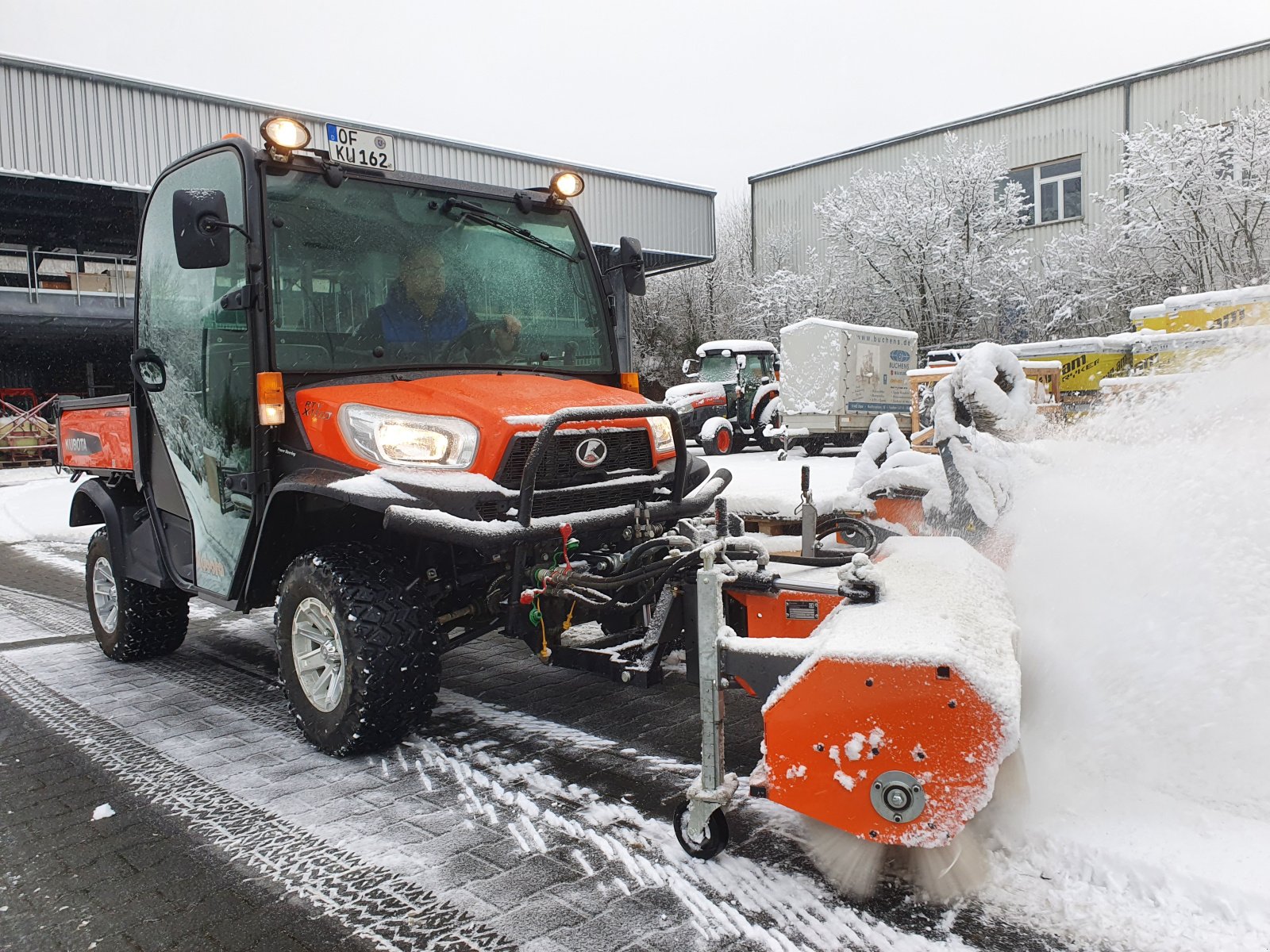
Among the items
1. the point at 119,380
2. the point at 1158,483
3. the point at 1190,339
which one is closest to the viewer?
the point at 1158,483

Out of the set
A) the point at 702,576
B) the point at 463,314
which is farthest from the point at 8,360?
the point at 702,576

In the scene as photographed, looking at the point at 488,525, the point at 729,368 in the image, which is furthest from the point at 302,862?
the point at 729,368

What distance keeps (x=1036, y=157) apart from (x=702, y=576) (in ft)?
93.0

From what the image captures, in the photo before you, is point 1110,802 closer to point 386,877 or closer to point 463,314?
point 386,877

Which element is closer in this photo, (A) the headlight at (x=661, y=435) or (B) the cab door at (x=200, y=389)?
(B) the cab door at (x=200, y=389)

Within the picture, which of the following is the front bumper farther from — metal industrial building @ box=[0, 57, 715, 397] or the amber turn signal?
metal industrial building @ box=[0, 57, 715, 397]

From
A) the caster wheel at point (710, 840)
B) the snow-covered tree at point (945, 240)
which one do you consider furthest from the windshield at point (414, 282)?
the snow-covered tree at point (945, 240)

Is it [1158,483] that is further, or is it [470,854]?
[1158,483]

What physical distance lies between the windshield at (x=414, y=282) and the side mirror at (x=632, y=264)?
36 centimetres

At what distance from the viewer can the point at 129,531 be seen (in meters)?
5.23

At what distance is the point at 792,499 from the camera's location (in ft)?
16.0

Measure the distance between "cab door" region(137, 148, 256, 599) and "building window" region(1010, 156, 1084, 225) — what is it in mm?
26053

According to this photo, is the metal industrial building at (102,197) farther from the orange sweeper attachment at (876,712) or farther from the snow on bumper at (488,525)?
the orange sweeper attachment at (876,712)

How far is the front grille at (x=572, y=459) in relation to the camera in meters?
3.52
